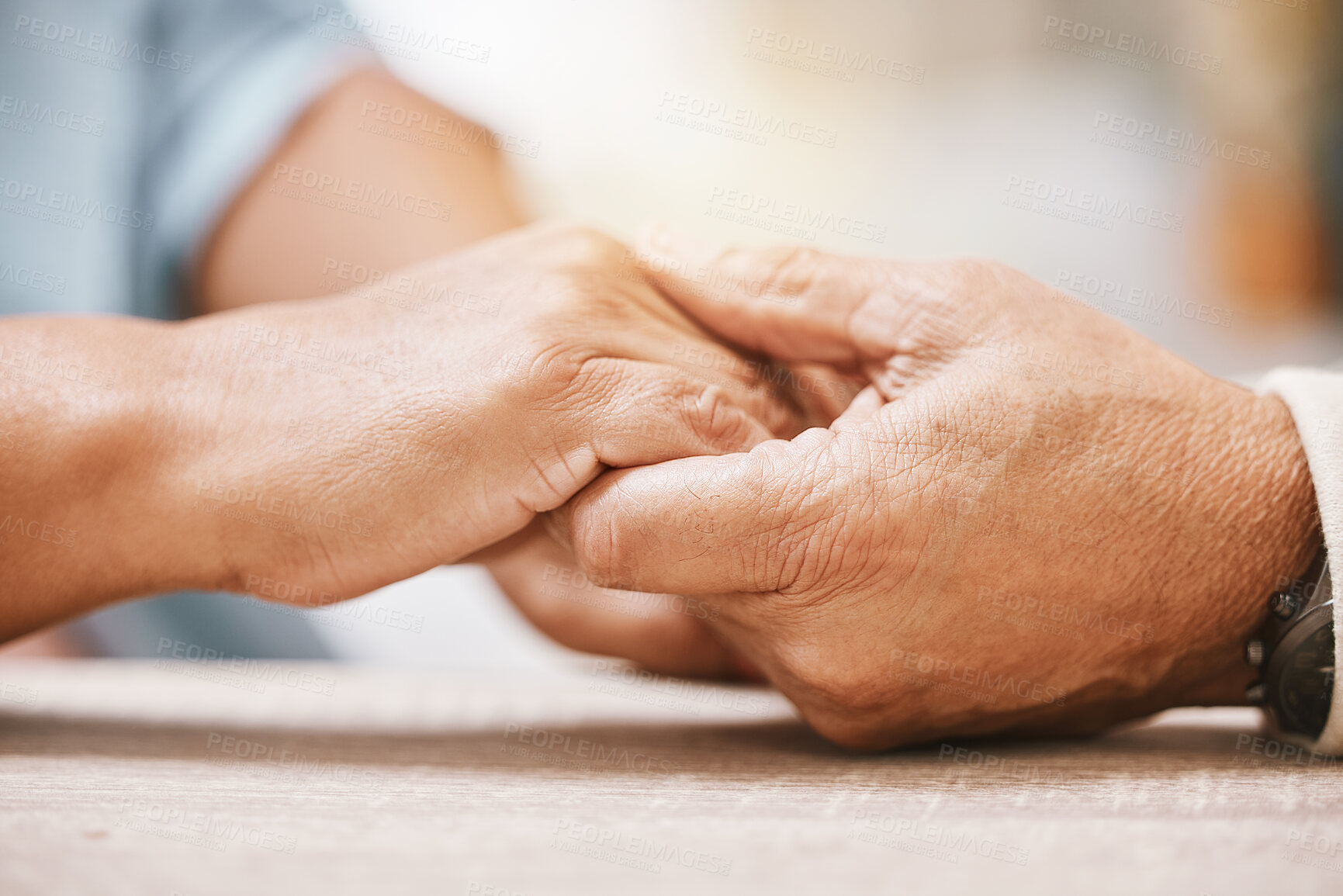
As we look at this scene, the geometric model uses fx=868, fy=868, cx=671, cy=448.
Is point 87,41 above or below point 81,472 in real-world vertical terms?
above

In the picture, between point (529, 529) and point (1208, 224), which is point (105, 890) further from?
point (1208, 224)

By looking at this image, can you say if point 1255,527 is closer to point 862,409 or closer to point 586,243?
point 862,409

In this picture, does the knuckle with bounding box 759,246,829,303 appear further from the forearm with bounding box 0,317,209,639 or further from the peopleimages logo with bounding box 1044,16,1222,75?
the peopleimages logo with bounding box 1044,16,1222,75

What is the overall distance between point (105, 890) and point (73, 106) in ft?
4.45

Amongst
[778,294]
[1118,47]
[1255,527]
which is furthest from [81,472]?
[1118,47]

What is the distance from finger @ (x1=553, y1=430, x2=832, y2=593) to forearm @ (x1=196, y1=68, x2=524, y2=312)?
807 millimetres

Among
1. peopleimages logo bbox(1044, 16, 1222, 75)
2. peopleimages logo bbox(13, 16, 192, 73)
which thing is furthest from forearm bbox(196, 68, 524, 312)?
peopleimages logo bbox(1044, 16, 1222, 75)

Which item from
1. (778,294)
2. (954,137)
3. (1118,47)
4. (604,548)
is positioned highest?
(1118,47)

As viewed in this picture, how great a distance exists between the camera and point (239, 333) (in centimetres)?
69

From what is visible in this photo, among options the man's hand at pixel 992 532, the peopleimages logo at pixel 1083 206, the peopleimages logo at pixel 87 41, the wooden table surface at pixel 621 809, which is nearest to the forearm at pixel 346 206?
the peopleimages logo at pixel 87 41

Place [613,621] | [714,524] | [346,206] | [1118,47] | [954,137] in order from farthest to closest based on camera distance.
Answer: [954,137] → [1118,47] → [346,206] → [613,621] → [714,524]

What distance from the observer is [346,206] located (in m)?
1.41

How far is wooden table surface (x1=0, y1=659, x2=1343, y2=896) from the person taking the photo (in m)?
0.34

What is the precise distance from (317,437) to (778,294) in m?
0.38
